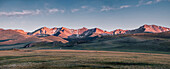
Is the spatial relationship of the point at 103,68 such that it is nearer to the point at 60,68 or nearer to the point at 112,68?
the point at 112,68

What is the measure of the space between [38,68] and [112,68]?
41.4ft

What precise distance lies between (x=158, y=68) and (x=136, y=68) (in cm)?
375

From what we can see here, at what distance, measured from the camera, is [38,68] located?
26734 mm

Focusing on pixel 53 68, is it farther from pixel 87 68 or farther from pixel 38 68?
pixel 87 68

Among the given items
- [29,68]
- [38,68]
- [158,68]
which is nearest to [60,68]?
[38,68]

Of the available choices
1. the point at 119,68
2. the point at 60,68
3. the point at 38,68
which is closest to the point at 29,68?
the point at 38,68

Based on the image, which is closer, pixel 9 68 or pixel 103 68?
pixel 103 68

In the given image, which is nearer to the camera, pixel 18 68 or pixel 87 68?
pixel 87 68

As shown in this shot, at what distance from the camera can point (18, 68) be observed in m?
27.7

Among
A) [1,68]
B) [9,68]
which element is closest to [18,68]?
[9,68]

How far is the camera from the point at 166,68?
26.5 m

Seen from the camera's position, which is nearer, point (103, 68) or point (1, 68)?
point (103, 68)

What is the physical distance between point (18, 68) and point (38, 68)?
394 centimetres

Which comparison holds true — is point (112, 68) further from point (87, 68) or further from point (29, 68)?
point (29, 68)
